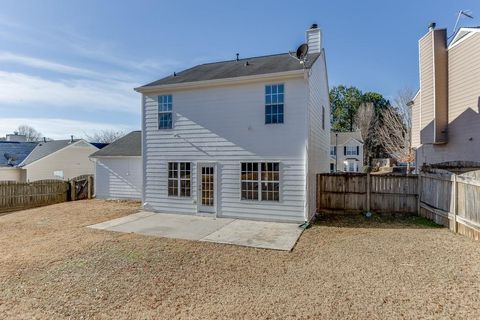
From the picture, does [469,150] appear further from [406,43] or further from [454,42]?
[406,43]

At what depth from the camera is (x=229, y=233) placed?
816cm

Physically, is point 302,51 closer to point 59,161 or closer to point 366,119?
point 59,161

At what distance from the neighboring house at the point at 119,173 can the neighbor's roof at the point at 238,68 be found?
534cm

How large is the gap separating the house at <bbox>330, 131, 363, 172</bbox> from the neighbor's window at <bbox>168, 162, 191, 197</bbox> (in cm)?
3379

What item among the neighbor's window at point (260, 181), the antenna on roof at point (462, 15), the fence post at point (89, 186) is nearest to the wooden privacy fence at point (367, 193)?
the neighbor's window at point (260, 181)

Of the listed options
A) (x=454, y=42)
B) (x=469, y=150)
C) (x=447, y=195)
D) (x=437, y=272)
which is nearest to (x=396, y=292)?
A: (x=437, y=272)

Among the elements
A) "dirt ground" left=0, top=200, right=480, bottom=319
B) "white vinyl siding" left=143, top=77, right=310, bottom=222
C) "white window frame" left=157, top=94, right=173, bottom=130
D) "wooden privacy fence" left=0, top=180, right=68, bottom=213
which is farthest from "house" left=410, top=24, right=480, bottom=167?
"wooden privacy fence" left=0, top=180, right=68, bottom=213

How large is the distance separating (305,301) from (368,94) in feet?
164

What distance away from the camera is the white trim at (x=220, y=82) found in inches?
362

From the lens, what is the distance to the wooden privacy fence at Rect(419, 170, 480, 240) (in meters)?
6.87

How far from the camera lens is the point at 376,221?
9.48 meters

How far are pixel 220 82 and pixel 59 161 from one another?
21690mm

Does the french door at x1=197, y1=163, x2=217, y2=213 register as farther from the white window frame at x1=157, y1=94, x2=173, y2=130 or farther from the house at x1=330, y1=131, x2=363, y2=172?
the house at x1=330, y1=131, x2=363, y2=172

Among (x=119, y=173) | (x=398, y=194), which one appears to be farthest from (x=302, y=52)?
(x=119, y=173)
